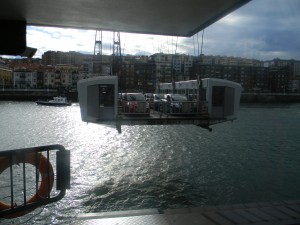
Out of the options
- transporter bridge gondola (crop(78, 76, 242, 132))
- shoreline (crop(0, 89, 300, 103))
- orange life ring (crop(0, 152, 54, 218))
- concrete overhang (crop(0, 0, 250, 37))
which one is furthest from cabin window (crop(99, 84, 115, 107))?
shoreline (crop(0, 89, 300, 103))

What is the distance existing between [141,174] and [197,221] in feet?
48.9

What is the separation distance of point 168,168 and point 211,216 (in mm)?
16242

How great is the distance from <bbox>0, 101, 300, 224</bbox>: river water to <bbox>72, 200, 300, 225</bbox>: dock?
2.93m

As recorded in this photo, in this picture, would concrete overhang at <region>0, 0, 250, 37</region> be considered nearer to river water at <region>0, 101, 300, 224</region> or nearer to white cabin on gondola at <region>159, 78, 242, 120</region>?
river water at <region>0, 101, 300, 224</region>

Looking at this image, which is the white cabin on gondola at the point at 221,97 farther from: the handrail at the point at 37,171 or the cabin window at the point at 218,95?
the handrail at the point at 37,171

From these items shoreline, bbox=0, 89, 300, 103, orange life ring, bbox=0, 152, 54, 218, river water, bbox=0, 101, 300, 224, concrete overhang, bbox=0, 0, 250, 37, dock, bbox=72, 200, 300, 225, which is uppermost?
concrete overhang, bbox=0, 0, 250, 37

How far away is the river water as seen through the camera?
16.4 m

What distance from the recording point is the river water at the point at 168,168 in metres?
16.4

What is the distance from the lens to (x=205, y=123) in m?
18.4

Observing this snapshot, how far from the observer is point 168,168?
75.6 ft

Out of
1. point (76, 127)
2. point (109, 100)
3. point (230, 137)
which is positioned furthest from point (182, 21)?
point (76, 127)

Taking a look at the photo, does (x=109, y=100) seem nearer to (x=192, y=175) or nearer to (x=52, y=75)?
(x=192, y=175)

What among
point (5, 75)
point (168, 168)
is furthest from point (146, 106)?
point (5, 75)

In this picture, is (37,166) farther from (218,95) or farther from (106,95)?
(218,95)
